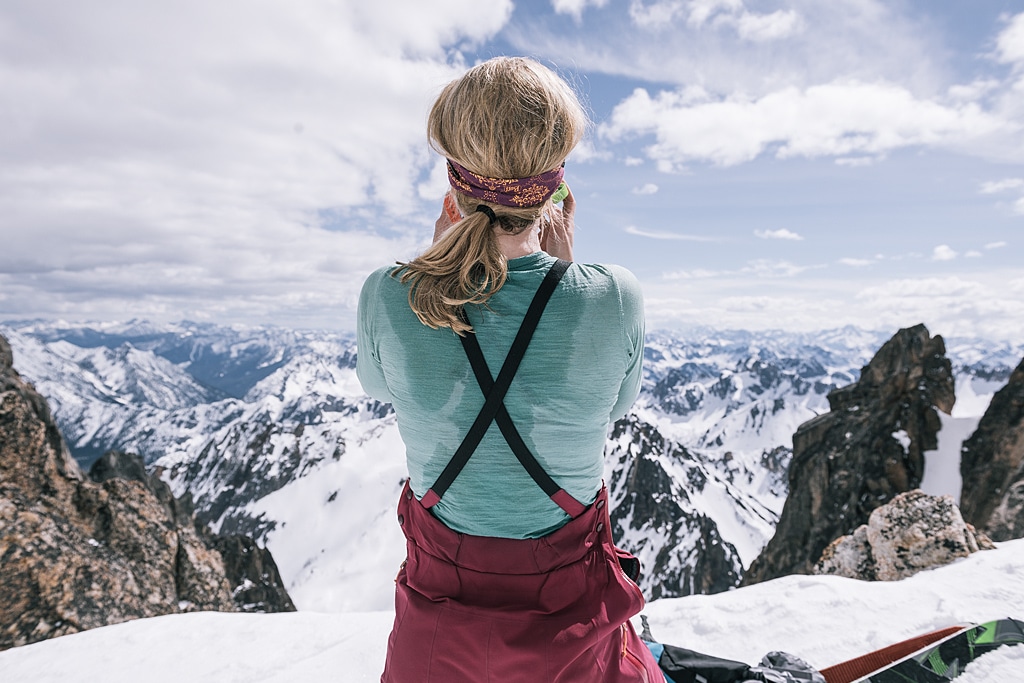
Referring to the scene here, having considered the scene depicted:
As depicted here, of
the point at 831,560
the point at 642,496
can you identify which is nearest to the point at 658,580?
the point at 642,496

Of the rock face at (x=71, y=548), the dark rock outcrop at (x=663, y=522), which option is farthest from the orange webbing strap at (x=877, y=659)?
the dark rock outcrop at (x=663, y=522)

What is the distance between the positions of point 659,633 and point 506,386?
605 cm

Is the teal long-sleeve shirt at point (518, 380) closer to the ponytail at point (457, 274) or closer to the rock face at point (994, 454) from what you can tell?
the ponytail at point (457, 274)

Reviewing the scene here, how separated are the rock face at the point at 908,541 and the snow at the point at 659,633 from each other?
138cm

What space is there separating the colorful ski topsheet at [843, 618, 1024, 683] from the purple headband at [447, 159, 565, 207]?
18.5 feet

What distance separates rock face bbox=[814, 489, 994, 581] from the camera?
351 inches

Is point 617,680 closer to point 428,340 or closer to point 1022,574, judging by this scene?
point 428,340

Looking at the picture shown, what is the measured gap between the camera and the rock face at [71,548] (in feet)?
28.9

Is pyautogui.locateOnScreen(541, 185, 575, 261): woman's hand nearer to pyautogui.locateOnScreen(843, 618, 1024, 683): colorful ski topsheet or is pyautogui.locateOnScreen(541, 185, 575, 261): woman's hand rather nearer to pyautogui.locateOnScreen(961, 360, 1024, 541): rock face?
pyautogui.locateOnScreen(843, 618, 1024, 683): colorful ski topsheet

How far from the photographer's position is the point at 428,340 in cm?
227

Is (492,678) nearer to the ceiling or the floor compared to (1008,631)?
nearer to the ceiling

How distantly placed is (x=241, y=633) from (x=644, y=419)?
179 metres

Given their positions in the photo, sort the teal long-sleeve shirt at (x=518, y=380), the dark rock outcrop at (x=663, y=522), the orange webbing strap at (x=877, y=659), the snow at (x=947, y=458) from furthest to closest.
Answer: the dark rock outcrop at (x=663, y=522) → the snow at (x=947, y=458) → the orange webbing strap at (x=877, y=659) → the teal long-sleeve shirt at (x=518, y=380)

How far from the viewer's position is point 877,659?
17.3 ft
